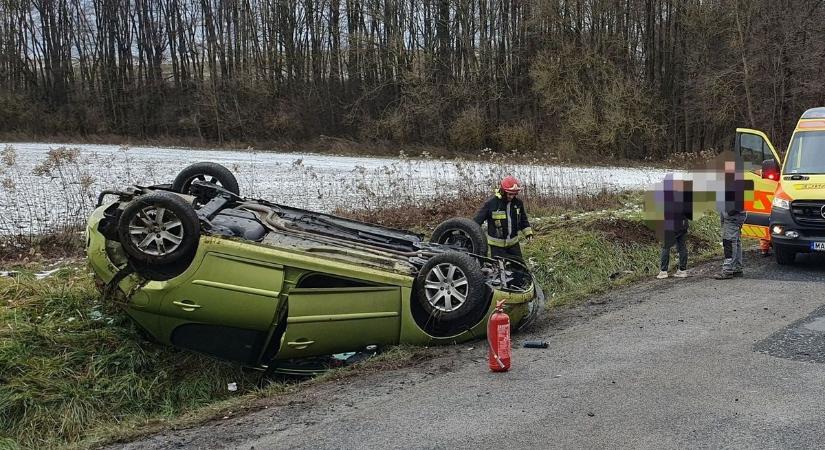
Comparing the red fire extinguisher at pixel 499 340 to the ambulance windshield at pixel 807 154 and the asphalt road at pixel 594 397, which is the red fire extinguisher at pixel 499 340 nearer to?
the asphalt road at pixel 594 397

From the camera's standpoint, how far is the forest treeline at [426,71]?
31844 mm

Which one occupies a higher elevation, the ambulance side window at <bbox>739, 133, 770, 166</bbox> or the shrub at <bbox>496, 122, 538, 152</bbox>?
the shrub at <bbox>496, 122, 538, 152</bbox>

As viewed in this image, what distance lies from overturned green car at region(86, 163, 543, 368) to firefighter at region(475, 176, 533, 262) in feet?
4.57

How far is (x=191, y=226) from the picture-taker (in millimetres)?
5781

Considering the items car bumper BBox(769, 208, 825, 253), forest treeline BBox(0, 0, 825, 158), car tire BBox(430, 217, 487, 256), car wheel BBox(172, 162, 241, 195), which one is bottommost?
car bumper BBox(769, 208, 825, 253)

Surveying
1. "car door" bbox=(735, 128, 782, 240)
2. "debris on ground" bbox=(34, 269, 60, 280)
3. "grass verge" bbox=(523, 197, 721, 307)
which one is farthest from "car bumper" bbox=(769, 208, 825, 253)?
"debris on ground" bbox=(34, 269, 60, 280)

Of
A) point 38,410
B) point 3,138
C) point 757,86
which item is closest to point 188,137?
point 3,138

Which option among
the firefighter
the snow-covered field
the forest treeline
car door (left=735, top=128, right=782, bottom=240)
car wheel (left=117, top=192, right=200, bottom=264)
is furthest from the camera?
the forest treeline

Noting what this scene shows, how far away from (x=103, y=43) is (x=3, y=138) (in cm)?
1241

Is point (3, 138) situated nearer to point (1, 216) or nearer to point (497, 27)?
point (497, 27)

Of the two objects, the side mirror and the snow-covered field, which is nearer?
the side mirror

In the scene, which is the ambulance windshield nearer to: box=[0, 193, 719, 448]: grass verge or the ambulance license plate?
the ambulance license plate

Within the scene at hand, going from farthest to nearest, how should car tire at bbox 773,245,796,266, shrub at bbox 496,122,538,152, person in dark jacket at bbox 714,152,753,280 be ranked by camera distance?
1. shrub at bbox 496,122,538,152
2. car tire at bbox 773,245,796,266
3. person in dark jacket at bbox 714,152,753,280

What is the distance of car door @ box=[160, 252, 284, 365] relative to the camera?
19.0 feet
